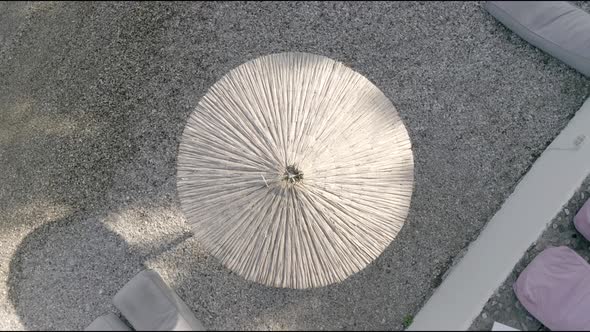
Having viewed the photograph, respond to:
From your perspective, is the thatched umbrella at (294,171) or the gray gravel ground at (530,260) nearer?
the thatched umbrella at (294,171)

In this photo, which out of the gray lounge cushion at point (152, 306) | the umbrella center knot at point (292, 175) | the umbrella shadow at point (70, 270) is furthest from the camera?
the umbrella shadow at point (70, 270)

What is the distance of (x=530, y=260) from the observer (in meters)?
1.93

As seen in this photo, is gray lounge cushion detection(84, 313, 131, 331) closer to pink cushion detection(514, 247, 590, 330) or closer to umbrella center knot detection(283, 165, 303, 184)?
umbrella center knot detection(283, 165, 303, 184)

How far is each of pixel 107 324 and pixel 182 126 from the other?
0.94m

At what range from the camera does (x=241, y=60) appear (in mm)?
2303

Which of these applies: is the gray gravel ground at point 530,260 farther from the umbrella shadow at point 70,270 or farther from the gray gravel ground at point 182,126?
the umbrella shadow at point 70,270

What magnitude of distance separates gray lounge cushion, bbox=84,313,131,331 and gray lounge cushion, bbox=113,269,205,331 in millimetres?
60

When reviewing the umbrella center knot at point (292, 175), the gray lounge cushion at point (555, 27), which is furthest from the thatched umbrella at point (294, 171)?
the gray lounge cushion at point (555, 27)

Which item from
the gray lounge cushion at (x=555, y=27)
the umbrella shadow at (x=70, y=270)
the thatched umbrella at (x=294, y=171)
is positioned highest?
the gray lounge cushion at (x=555, y=27)

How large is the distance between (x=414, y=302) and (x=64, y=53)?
2098mm

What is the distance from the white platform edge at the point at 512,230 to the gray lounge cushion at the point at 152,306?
98 centimetres

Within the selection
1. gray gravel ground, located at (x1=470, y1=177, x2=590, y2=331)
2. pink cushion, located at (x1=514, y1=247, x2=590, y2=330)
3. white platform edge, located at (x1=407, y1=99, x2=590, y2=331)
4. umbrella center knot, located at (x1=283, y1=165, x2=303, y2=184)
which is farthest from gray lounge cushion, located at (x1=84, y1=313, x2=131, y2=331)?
pink cushion, located at (x1=514, y1=247, x2=590, y2=330)

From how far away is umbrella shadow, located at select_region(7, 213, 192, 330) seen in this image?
6.95 feet

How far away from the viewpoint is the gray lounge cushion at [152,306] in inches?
66.4
